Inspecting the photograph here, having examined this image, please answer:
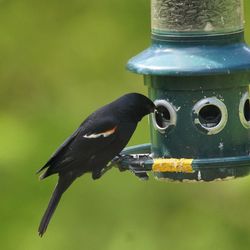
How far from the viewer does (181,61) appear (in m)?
7.78

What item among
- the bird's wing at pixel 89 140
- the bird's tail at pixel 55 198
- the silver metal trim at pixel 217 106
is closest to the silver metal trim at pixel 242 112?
the silver metal trim at pixel 217 106

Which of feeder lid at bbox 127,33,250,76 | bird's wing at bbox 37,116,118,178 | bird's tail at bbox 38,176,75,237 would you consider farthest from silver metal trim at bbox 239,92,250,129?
bird's tail at bbox 38,176,75,237

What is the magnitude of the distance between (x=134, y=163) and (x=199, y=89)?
21.4 inches

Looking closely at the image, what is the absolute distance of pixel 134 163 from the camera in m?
7.89

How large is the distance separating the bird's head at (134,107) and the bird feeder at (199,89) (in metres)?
0.07

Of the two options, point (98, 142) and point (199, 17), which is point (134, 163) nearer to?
point (98, 142)

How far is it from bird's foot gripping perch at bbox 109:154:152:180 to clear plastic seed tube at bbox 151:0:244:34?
2.33ft

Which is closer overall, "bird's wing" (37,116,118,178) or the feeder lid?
the feeder lid

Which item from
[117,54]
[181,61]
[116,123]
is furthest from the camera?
[117,54]

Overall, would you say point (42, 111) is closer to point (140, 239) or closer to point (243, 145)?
point (140, 239)

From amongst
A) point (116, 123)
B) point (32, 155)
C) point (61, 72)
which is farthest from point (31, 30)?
point (116, 123)

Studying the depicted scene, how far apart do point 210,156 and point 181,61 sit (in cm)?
58

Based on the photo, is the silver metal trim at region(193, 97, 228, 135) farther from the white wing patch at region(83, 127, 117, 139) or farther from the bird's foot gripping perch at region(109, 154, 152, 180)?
the white wing patch at region(83, 127, 117, 139)

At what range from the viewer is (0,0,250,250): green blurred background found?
9453 millimetres
